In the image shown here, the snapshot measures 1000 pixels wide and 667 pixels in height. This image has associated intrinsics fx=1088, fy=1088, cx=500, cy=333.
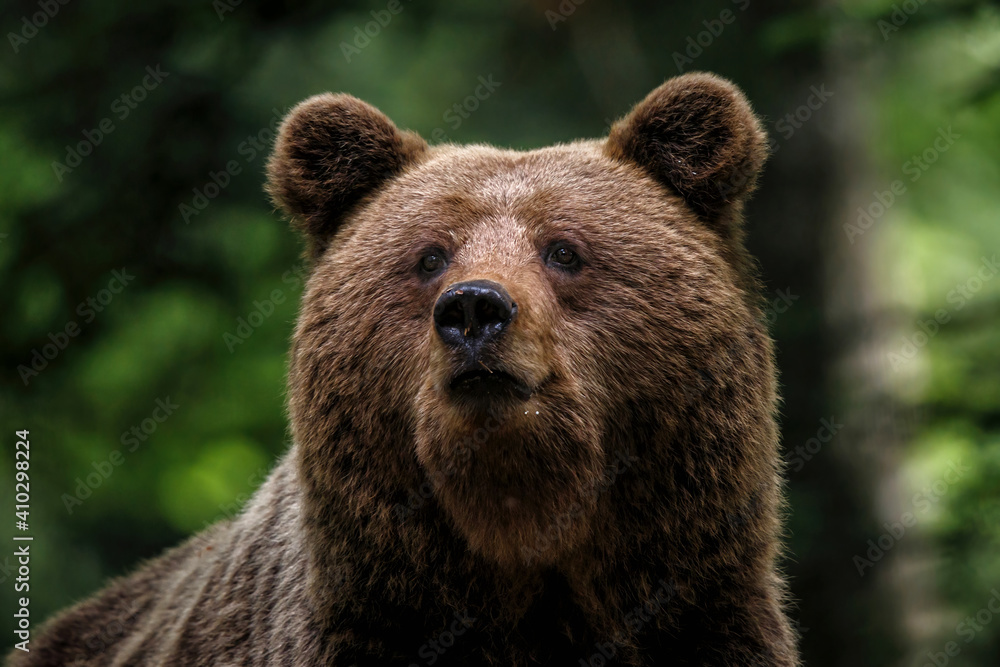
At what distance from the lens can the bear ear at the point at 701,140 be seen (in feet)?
13.6

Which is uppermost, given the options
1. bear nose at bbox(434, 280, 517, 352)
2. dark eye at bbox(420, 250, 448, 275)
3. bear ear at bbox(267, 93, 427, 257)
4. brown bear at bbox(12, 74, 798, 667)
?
bear ear at bbox(267, 93, 427, 257)

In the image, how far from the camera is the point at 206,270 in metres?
7.86

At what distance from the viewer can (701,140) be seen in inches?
165

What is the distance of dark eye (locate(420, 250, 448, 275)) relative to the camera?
3908 millimetres

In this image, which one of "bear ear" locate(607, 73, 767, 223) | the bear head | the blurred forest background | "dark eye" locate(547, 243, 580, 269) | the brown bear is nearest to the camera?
the bear head

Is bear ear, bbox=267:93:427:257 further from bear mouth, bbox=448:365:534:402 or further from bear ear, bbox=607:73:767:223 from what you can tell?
bear mouth, bbox=448:365:534:402

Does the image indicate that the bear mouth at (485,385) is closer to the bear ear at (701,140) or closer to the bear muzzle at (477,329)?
the bear muzzle at (477,329)

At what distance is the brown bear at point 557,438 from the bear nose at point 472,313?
17cm

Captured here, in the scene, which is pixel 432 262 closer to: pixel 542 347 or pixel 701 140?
pixel 542 347

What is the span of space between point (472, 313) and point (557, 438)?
557mm

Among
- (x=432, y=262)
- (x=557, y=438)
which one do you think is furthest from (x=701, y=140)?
(x=557, y=438)

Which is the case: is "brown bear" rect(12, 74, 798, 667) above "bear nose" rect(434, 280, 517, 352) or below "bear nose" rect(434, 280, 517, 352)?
below

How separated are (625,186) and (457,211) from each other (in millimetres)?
667

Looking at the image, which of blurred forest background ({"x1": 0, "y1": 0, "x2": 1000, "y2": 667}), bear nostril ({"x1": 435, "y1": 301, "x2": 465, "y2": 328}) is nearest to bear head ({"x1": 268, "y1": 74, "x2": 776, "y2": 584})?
bear nostril ({"x1": 435, "y1": 301, "x2": 465, "y2": 328})
